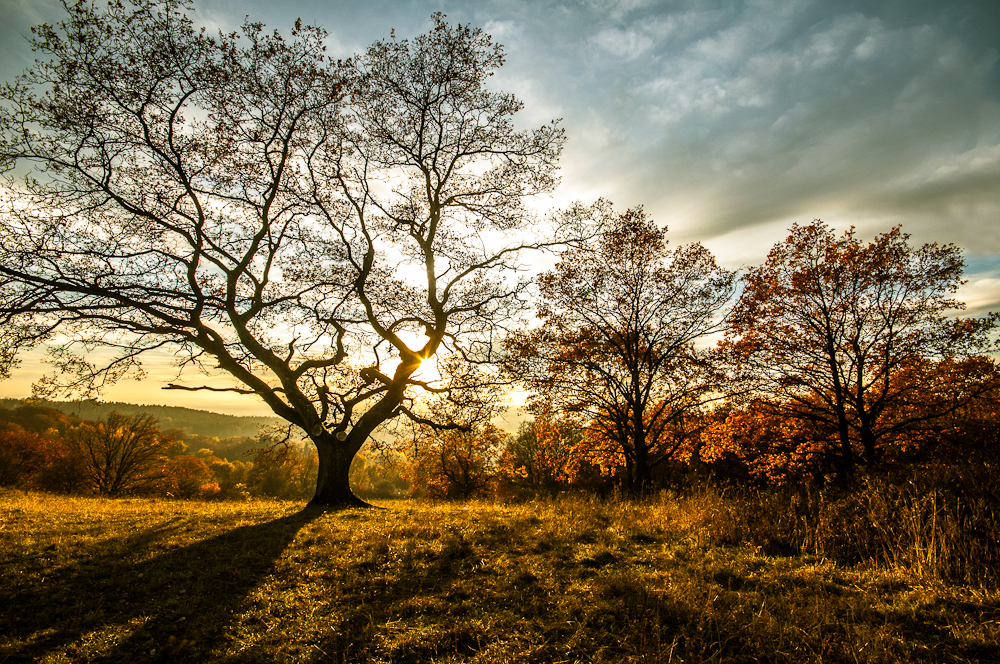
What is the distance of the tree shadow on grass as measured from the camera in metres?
3.72

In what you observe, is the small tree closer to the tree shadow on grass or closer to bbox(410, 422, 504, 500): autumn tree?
bbox(410, 422, 504, 500): autumn tree

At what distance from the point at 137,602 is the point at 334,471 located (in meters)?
8.99

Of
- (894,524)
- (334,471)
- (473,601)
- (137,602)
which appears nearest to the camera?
(473,601)

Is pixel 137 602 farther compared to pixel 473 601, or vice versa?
pixel 137 602

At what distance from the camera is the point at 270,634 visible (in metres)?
4.01

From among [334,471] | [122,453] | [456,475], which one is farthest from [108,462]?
[334,471]

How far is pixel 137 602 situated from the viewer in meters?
4.74

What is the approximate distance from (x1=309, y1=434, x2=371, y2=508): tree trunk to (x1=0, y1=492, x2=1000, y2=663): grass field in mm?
5811

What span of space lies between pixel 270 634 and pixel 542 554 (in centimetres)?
374

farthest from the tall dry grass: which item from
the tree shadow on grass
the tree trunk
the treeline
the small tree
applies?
the small tree

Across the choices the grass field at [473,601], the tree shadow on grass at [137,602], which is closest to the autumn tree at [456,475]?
the grass field at [473,601]

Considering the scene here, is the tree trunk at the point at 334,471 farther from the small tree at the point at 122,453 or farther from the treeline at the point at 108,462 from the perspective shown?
the small tree at the point at 122,453

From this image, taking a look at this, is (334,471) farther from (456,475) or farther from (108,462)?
(108,462)

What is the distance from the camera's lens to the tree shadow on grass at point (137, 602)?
3723 millimetres
